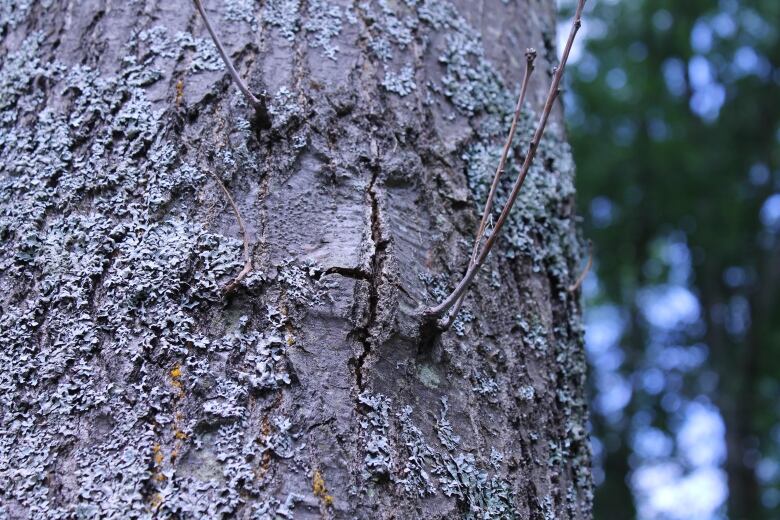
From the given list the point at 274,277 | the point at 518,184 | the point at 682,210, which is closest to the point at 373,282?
the point at 274,277

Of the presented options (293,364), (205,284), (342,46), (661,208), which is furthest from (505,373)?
(661,208)

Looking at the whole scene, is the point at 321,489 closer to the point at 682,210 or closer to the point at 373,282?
the point at 373,282

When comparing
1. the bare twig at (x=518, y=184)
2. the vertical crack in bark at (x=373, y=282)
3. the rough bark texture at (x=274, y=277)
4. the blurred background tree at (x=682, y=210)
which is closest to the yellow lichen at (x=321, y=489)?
the rough bark texture at (x=274, y=277)

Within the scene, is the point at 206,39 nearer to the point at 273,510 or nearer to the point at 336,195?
the point at 336,195

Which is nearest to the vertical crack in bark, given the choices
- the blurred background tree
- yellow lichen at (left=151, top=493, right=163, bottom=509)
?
yellow lichen at (left=151, top=493, right=163, bottom=509)

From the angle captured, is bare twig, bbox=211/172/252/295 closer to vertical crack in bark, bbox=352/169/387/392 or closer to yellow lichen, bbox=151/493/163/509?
vertical crack in bark, bbox=352/169/387/392
